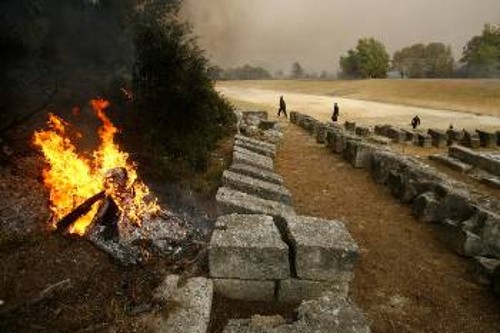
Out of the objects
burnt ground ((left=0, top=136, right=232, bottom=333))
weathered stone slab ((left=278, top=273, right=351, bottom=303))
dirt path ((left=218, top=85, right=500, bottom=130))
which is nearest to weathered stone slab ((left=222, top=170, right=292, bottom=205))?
burnt ground ((left=0, top=136, right=232, bottom=333))

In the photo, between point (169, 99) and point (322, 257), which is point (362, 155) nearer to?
point (169, 99)

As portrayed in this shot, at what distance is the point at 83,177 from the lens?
6.55 m

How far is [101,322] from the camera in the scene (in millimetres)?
3990

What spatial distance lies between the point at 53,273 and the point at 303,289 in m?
2.77

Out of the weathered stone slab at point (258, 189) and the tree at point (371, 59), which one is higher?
the tree at point (371, 59)

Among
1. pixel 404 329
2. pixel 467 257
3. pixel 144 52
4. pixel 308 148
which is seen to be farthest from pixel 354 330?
pixel 308 148

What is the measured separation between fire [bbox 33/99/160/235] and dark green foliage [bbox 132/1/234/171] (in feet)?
2.32

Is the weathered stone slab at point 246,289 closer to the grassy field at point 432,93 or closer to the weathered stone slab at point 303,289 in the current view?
the weathered stone slab at point 303,289

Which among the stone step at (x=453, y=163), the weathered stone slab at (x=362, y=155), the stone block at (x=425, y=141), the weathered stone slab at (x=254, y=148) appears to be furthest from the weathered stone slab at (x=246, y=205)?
the stone block at (x=425, y=141)

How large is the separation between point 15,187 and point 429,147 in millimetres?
15717

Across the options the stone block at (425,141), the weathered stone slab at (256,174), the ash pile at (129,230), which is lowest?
the stone block at (425,141)

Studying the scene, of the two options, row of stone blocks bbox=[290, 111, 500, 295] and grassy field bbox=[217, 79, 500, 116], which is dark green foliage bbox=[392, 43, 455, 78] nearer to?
grassy field bbox=[217, 79, 500, 116]

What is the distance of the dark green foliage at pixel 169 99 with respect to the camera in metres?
8.22

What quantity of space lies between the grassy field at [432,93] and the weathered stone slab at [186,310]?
1524 inches
